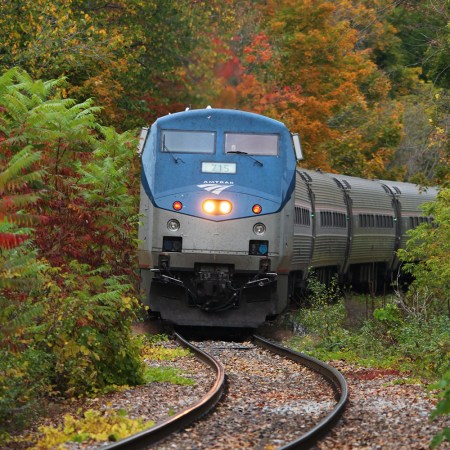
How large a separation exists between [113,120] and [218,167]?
15.3m

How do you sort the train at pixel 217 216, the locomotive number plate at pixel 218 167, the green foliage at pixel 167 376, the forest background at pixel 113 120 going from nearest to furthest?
the forest background at pixel 113 120 → the green foliage at pixel 167 376 → the train at pixel 217 216 → the locomotive number plate at pixel 218 167

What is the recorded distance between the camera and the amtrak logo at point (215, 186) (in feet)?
64.8

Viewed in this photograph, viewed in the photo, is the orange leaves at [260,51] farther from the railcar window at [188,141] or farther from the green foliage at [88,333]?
the green foliage at [88,333]

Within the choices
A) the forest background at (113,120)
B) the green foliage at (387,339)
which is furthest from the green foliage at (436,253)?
the green foliage at (387,339)

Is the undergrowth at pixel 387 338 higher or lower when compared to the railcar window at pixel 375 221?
lower

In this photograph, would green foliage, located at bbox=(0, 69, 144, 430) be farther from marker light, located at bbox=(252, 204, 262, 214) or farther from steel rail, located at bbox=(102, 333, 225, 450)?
marker light, located at bbox=(252, 204, 262, 214)

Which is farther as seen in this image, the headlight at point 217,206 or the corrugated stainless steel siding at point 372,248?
the corrugated stainless steel siding at point 372,248

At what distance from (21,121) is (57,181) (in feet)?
6.19

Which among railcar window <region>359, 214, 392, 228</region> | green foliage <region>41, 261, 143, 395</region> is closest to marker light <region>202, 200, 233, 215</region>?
green foliage <region>41, 261, 143, 395</region>

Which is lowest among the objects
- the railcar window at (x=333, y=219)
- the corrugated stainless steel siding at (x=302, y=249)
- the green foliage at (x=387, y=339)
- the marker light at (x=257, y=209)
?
the green foliage at (x=387, y=339)

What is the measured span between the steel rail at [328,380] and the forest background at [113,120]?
7.69 feet

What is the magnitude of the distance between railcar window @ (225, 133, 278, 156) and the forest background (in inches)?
76.6

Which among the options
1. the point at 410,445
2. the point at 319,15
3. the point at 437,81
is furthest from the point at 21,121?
the point at 319,15

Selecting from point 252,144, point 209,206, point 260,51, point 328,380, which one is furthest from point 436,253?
point 260,51
